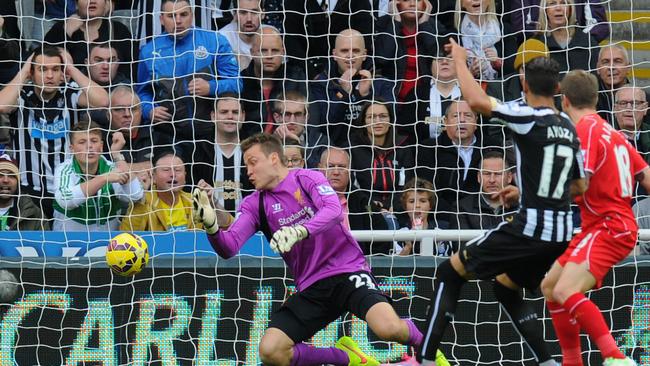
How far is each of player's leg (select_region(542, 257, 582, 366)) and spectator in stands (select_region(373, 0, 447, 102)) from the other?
383 cm

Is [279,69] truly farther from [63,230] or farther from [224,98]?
[63,230]

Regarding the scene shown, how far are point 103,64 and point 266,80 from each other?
144 centimetres

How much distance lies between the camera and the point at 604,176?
830 cm

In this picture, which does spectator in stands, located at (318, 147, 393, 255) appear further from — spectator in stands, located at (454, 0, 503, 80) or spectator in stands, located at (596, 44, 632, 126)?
spectator in stands, located at (596, 44, 632, 126)

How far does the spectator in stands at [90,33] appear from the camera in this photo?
12016 mm

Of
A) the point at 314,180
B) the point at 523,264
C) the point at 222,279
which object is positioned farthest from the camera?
the point at 222,279

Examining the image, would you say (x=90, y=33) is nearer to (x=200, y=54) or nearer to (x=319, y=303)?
(x=200, y=54)

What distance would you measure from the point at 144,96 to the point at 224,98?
790 mm

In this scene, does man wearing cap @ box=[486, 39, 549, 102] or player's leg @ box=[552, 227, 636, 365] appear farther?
man wearing cap @ box=[486, 39, 549, 102]

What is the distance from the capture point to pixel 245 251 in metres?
10.8

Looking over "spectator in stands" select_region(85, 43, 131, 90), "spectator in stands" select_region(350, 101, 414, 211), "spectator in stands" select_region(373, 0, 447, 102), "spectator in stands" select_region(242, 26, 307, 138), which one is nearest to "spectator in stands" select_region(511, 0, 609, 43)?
"spectator in stands" select_region(373, 0, 447, 102)

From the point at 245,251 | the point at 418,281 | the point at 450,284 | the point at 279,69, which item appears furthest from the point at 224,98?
the point at 450,284

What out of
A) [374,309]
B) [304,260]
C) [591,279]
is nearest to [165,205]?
[304,260]

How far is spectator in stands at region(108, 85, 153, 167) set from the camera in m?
11.5
